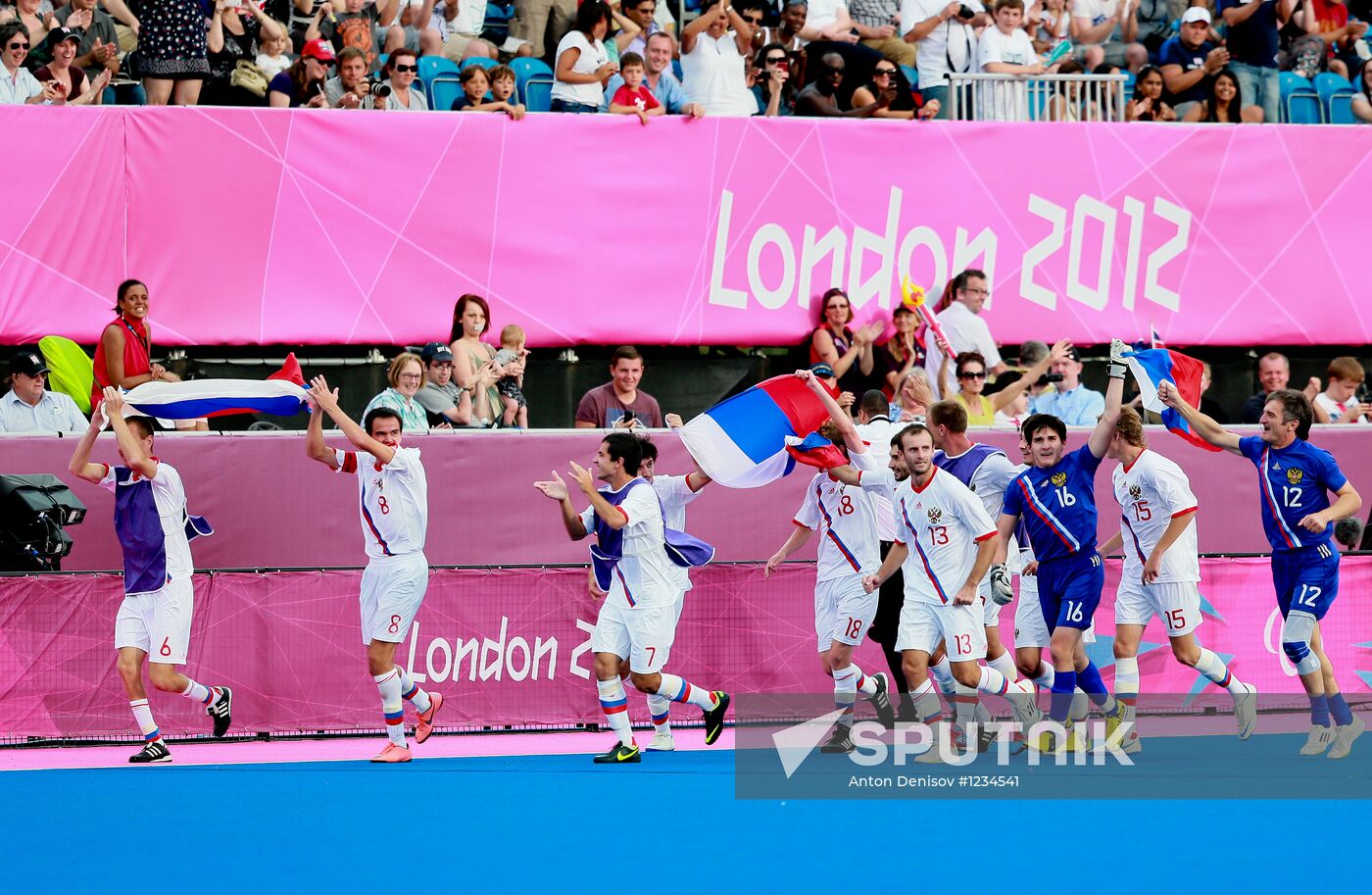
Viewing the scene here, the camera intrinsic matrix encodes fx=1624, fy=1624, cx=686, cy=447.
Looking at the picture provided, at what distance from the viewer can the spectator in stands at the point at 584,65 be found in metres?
15.9

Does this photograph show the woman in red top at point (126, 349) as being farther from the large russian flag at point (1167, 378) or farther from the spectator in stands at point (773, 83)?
the large russian flag at point (1167, 378)

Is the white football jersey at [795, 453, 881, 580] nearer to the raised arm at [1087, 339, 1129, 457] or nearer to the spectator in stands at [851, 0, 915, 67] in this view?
the raised arm at [1087, 339, 1129, 457]

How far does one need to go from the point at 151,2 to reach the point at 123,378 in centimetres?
389

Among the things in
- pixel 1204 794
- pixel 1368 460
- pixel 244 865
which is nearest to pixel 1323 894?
pixel 1204 794

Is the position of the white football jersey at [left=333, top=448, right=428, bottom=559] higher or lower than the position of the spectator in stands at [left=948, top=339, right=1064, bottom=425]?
lower

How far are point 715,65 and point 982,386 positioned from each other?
170 inches

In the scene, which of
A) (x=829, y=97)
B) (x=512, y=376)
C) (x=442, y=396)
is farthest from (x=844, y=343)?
(x=442, y=396)

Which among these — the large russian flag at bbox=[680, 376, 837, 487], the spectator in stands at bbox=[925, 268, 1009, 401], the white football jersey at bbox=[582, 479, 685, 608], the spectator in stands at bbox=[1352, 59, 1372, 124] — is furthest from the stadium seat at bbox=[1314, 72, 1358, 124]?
the white football jersey at bbox=[582, 479, 685, 608]

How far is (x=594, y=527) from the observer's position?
37.6ft

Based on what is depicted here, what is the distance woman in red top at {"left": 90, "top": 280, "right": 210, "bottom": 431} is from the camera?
13.0 m

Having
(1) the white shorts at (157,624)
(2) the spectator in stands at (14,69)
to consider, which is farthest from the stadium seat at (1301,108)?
(1) the white shorts at (157,624)

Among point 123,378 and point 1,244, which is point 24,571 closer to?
point 123,378

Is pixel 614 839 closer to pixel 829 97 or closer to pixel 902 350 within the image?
pixel 902 350

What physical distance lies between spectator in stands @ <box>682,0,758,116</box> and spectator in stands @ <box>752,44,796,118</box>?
28 centimetres
